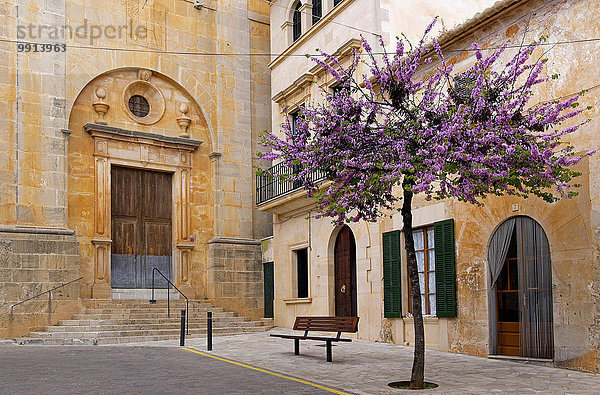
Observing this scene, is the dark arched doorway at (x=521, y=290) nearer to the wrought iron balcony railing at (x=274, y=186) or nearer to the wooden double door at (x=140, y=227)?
the wrought iron balcony railing at (x=274, y=186)

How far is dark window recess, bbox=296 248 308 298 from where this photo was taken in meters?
21.1

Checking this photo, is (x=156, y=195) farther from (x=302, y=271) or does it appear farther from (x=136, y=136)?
(x=302, y=271)

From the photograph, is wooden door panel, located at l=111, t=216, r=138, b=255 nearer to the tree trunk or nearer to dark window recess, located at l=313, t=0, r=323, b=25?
dark window recess, located at l=313, t=0, r=323, b=25

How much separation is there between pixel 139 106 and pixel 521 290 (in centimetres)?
1422

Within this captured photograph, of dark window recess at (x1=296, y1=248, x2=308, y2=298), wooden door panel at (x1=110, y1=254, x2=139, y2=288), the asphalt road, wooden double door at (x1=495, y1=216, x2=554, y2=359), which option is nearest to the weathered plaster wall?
wooden door panel at (x1=110, y1=254, x2=139, y2=288)

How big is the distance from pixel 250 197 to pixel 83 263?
6058 millimetres

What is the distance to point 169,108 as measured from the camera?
22.9 metres

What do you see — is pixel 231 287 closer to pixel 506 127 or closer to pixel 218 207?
pixel 218 207

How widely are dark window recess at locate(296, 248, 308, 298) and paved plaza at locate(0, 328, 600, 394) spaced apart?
546 centimetres

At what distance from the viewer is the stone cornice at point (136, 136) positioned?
68.8 feet

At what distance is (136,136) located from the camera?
71.3 ft

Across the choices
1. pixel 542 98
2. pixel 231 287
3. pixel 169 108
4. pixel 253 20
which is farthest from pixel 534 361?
pixel 253 20

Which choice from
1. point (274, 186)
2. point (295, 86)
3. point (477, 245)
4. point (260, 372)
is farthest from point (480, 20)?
point (274, 186)

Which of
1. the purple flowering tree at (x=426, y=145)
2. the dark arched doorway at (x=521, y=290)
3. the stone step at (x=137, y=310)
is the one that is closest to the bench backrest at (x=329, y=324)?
the purple flowering tree at (x=426, y=145)
